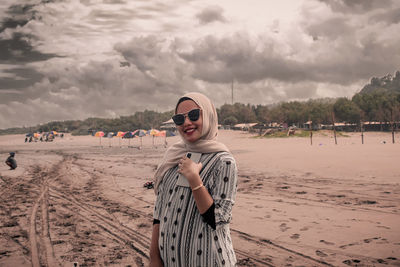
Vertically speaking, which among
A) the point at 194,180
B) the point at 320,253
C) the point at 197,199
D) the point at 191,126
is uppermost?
the point at 191,126

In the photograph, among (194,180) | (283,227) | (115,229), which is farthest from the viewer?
(115,229)

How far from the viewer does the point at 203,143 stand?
5.81 ft

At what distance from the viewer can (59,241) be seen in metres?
5.50

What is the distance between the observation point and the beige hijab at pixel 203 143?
1.76m

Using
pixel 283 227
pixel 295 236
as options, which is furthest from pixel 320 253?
pixel 283 227

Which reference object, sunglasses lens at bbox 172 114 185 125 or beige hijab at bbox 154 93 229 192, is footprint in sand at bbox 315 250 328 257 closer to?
beige hijab at bbox 154 93 229 192

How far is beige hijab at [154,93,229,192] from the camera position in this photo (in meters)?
1.76

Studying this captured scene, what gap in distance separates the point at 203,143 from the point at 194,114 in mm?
185

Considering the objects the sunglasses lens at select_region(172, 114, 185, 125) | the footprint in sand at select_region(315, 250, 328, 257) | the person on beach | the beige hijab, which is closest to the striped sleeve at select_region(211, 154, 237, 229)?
the person on beach

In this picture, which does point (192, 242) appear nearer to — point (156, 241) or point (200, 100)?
point (156, 241)

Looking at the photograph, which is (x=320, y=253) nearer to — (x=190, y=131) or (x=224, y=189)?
(x=224, y=189)

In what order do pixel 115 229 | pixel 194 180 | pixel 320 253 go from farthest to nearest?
1. pixel 115 229
2. pixel 320 253
3. pixel 194 180

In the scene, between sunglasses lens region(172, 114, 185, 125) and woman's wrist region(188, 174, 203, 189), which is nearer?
woman's wrist region(188, 174, 203, 189)

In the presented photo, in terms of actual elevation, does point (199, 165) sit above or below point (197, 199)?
above
